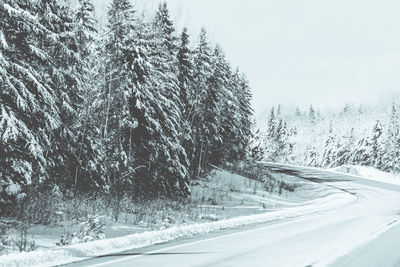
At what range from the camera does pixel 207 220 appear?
1321 cm

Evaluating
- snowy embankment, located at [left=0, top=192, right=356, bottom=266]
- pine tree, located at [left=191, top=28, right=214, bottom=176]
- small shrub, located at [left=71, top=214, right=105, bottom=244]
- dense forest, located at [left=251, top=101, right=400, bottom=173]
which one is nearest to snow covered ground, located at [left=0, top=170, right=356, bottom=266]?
snowy embankment, located at [left=0, top=192, right=356, bottom=266]

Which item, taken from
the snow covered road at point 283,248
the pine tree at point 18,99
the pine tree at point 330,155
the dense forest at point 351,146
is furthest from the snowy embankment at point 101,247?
the pine tree at point 330,155

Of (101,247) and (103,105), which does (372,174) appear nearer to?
(103,105)

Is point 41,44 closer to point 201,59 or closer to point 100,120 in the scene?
point 100,120

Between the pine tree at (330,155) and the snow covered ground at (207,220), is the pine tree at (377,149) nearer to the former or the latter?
the pine tree at (330,155)

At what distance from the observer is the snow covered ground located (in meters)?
6.02

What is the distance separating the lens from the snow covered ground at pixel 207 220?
602 centimetres

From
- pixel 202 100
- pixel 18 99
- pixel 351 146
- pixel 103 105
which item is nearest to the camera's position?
pixel 18 99

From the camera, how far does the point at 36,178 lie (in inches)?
507

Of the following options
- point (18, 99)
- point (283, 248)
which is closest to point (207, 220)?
point (283, 248)

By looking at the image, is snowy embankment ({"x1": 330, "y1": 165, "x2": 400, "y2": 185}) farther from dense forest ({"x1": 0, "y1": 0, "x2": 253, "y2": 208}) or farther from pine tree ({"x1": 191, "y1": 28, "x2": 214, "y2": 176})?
dense forest ({"x1": 0, "y1": 0, "x2": 253, "y2": 208})

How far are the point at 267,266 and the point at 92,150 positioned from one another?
13.0 metres

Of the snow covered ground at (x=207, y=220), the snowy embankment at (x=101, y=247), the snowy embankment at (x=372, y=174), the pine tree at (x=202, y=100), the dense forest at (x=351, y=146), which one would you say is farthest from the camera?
the dense forest at (x=351, y=146)

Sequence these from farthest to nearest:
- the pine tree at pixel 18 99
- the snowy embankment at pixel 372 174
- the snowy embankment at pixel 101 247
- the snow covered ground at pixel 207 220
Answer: the snowy embankment at pixel 372 174, the pine tree at pixel 18 99, the snow covered ground at pixel 207 220, the snowy embankment at pixel 101 247
